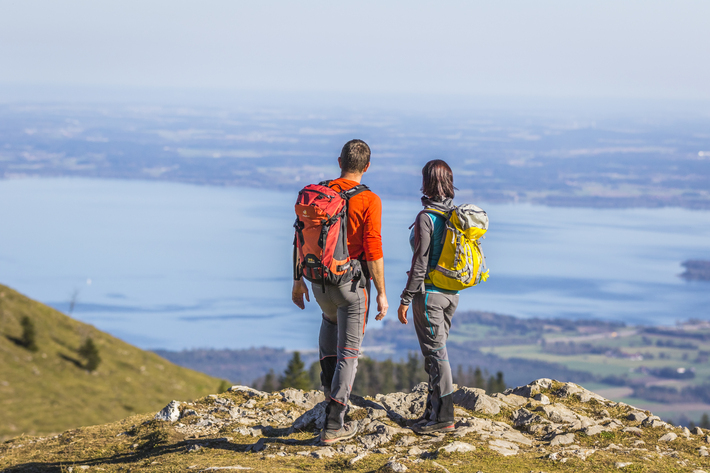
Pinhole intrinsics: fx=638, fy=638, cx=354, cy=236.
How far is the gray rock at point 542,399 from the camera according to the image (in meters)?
11.2

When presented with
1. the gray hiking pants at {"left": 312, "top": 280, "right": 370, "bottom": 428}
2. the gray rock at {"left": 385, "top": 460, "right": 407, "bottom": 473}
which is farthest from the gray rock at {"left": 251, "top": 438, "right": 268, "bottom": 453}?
the gray rock at {"left": 385, "top": 460, "right": 407, "bottom": 473}

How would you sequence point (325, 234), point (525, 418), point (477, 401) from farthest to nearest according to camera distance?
point (477, 401) → point (525, 418) → point (325, 234)

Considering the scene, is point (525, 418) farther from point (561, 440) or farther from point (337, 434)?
point (337, 434)

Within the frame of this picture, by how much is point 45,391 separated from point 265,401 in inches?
2499

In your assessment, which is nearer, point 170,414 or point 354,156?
point 354,156

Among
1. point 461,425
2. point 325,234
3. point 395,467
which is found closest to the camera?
point 395,467

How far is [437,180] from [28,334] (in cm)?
7047

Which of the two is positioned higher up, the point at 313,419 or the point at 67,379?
the point at 313,419

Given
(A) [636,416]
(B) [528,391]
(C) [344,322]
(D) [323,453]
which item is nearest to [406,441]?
(D) [323,453]

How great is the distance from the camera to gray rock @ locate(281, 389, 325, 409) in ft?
38.4

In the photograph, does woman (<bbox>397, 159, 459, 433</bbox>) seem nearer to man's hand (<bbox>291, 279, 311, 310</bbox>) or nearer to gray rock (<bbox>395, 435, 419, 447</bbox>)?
gray rock (<bbox>395, 435, 419, 447</bbox>)

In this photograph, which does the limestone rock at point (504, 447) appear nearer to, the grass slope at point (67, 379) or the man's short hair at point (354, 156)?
the man's short hair at point (354, 156)

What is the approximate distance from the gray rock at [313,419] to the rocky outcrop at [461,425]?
0.02 metres

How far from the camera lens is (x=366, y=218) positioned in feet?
26.1
